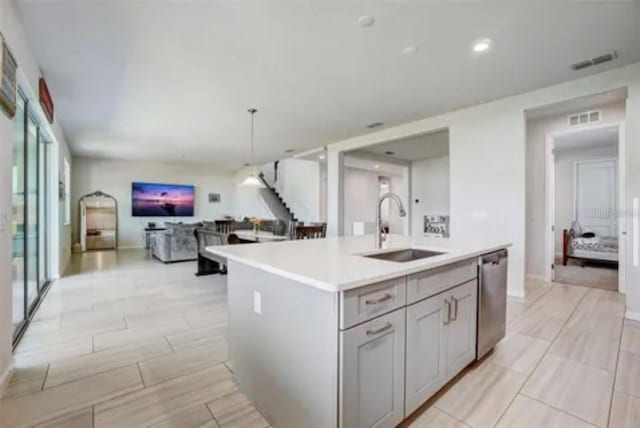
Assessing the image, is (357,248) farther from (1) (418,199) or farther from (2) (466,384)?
(1) (418,199)

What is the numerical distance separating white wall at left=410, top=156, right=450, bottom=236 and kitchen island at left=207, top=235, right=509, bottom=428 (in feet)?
22.9

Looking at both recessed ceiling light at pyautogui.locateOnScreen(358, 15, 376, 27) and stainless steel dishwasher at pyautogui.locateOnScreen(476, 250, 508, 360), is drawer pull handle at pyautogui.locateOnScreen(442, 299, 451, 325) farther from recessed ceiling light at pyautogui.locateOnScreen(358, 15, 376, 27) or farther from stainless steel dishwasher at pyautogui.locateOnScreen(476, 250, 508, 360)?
recessed ceiling light at pyautogui.locateOnScreen(358, 15, 376, 27)

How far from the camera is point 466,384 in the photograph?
1986 mm

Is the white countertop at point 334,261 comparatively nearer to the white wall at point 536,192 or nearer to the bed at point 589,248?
A: the white wall at point 536,192

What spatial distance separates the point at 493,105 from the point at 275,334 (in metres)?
4.39

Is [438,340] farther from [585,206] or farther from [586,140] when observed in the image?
[585,206]

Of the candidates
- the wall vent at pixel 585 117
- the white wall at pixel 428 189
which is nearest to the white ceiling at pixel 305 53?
the wall vent at pixel 585 117

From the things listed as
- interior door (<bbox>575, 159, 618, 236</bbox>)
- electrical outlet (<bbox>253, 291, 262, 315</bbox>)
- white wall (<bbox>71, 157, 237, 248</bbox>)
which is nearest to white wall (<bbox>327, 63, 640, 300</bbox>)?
electrical outlet (<bbox>253, 291, 262, 315</bbox>)

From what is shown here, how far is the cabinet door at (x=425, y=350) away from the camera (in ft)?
5.11

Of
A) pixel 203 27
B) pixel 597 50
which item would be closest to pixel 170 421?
pixel 203 27

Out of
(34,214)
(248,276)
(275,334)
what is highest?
(34,214)

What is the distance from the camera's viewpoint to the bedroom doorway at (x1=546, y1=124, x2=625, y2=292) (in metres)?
5.22

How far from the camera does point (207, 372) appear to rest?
215cm

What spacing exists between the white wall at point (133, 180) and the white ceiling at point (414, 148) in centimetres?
633
